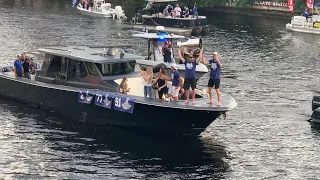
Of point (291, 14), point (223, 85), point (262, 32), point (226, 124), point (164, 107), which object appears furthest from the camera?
point (291, 14)

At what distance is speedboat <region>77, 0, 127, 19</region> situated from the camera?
79.1 meters

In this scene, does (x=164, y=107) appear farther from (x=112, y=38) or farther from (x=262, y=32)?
(x=262, y=32)

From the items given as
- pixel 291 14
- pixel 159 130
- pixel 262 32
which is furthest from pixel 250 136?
pixel 291 14

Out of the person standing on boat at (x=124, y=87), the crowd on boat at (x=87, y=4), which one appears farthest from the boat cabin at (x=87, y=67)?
the crowd on boat at (x=87, y=4)

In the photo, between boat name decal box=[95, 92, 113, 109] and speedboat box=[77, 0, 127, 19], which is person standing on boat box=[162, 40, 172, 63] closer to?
boat name decal box=[95, 92, 113, 109]

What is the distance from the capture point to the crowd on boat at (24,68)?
1294 inches

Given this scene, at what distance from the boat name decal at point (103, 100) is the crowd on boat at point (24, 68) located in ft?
18.4

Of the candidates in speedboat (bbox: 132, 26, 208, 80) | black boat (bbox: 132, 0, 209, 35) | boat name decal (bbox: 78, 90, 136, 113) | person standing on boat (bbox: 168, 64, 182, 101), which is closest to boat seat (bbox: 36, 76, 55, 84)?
boat name decal (bbox: 78, 90, 136, 113)

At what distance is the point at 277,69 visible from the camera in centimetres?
4734

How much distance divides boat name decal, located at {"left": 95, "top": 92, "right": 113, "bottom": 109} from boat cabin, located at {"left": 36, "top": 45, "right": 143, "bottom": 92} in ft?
2.29

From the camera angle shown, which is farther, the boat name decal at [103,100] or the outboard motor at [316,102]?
the outboard motor at [316,102]

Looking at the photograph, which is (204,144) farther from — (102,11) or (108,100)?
(102,11)

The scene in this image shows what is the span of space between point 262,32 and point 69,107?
4217 cm

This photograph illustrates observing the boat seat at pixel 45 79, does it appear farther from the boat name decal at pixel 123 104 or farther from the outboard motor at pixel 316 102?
the outboard motor at pixel 316 102
